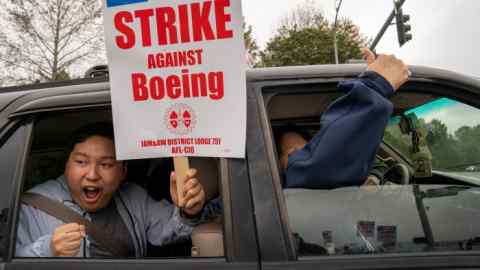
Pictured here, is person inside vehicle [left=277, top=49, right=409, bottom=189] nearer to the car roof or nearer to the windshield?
the car roof

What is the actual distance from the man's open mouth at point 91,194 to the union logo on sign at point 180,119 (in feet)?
1.96

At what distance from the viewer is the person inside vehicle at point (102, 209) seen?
1.62 m

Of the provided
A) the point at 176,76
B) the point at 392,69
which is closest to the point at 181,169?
the point at 176,76

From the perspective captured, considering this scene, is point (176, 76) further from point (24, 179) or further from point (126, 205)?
point (126, 205)

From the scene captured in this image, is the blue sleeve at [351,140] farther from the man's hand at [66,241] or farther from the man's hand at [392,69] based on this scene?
the man's hand at [66,241]

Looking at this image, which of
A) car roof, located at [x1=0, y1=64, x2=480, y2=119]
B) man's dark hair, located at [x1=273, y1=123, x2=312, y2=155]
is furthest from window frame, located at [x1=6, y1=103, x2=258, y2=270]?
man's dark hair, located at [x1=273, y1=123, x2=312, y2=155]

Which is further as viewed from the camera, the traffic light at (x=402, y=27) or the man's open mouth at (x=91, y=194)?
the traffic light at (x=402, y=27)

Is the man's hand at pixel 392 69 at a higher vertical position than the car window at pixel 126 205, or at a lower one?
higher

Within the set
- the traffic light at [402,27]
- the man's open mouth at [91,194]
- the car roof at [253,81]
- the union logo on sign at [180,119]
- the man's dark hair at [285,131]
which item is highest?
the traffic light at [402,27]

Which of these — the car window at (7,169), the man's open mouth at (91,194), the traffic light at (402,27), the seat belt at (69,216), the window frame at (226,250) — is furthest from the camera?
the traffic light at (402,27)

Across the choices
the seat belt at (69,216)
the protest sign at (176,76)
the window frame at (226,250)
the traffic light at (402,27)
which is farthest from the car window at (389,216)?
the traffic light at (402,27)

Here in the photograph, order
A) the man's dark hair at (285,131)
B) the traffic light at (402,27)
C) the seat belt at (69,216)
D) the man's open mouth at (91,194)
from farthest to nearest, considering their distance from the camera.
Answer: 1. the traffic light at (402,27)
2. the man's dark hair at (285,131)
3. the man's open mouth at (91,194)
4. the seat belt at (69,216)

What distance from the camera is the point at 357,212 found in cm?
151

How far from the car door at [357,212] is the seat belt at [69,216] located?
68 centimetres
